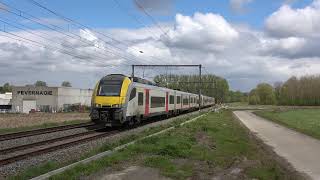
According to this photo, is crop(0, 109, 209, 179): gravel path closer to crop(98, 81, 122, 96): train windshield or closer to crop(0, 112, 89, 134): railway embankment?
crop(98, 81, 122, 96): train windshield

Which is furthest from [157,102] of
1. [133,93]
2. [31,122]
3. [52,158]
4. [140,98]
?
[52,158]

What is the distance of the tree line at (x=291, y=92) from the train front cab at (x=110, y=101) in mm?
116589

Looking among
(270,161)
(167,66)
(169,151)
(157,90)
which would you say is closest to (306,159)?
(270,161)

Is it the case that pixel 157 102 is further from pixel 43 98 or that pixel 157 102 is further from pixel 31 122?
pixel 43 98

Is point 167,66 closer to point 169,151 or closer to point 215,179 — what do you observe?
point 169,151

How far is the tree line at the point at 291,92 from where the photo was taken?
137 m

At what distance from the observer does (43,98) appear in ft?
301

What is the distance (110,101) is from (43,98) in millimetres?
68233

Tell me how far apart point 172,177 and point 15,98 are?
86598 mm

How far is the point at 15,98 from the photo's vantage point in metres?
92.7

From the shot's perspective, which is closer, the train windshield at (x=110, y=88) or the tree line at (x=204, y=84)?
the train windshield at (x=110, y=88)

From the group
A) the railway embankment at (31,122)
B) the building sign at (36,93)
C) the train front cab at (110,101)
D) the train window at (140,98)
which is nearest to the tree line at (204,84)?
the building sign at (36,93)

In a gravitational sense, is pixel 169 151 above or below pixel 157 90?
below

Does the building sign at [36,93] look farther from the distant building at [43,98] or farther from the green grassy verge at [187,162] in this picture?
the green grassy verge at [187,162]
